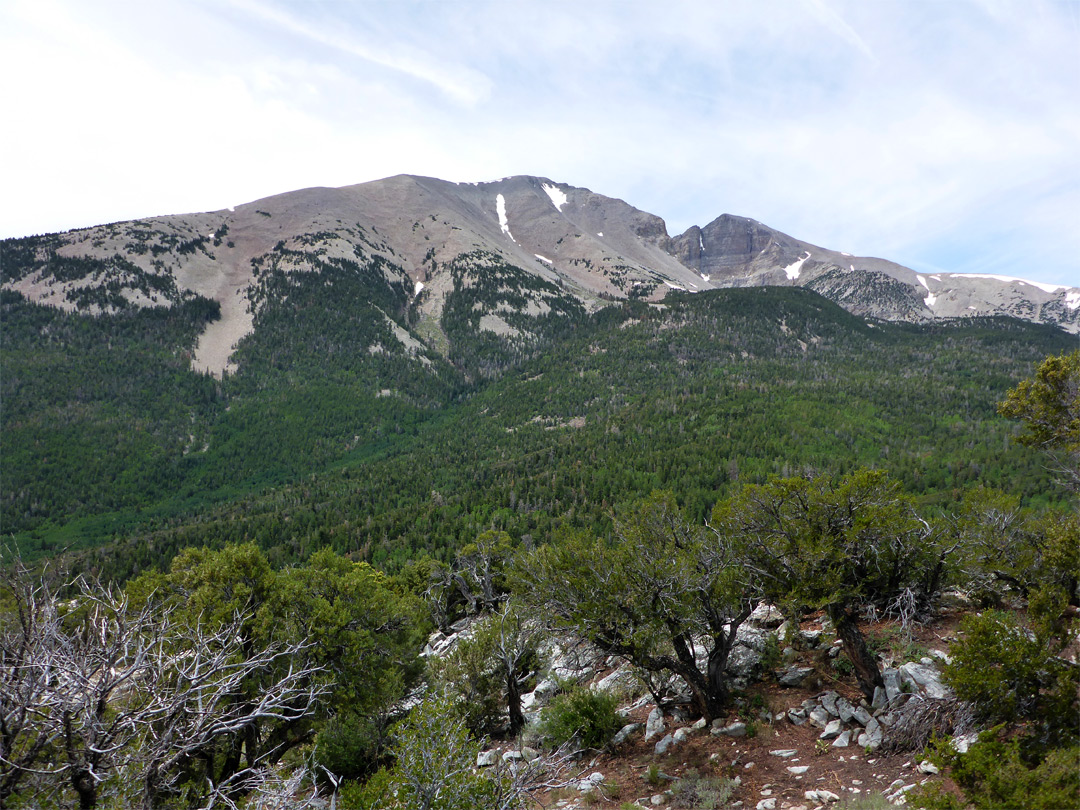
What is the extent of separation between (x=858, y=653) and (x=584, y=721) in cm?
986

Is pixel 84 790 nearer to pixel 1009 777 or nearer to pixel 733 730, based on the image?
pixel 1009 777

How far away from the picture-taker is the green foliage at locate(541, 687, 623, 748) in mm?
18656

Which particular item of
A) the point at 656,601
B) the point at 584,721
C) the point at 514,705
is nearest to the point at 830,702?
the point at 656,601

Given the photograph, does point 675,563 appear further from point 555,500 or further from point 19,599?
point 555,500

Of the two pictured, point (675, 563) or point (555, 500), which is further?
point (555, 500)

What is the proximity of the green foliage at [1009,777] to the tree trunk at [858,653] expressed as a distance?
618 centimetres

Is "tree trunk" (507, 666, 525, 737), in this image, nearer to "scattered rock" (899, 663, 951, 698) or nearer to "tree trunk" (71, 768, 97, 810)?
"scattered rock" (899, 663, 951, 698)

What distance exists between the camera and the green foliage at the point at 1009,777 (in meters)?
7.90

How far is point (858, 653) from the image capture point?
52.6 ft

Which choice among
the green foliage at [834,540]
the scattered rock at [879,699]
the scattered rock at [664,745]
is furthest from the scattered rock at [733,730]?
the green foliage at [834,540]

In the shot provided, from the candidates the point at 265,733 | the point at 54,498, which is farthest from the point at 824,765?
the point at 54,498

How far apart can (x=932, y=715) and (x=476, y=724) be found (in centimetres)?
1836

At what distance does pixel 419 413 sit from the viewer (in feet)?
579

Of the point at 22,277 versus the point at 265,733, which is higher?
the point at 22,277
